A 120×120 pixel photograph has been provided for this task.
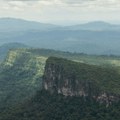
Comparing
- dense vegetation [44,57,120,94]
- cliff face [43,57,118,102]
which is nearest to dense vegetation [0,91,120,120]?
cliff face [43,57,118,102]

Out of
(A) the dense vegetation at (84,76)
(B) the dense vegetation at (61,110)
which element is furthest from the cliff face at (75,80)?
(B) the dense vegetation at (61,110)

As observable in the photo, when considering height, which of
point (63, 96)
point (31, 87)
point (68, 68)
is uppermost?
point (68, 68)

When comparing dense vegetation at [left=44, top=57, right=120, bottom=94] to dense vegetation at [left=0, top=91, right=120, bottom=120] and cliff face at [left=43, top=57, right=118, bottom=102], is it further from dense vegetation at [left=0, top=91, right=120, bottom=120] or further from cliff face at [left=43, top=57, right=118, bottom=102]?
dense vegetation at [left=0, top=91, right=120, bottom=120]

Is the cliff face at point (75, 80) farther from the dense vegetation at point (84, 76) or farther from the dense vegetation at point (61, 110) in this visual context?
the dense vegetation at point (61, 110)

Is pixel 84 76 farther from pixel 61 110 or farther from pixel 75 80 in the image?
pixel 61 110

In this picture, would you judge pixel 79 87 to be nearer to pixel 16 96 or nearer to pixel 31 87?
pixel 16 96

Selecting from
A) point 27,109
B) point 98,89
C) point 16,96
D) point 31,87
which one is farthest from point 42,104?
point 31,87
